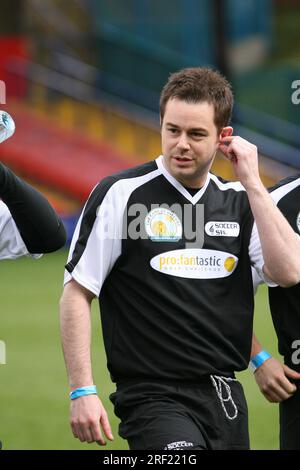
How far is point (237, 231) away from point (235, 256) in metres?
0.13

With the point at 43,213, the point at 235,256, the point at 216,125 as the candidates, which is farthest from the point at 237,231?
the point at 43,213

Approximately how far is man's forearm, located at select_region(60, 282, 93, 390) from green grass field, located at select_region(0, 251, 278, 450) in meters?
3.32

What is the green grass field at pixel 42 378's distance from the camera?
8.80 m

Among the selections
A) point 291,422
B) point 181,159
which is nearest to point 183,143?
point 181,159

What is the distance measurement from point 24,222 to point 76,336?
632 mm

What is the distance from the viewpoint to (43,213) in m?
5.43

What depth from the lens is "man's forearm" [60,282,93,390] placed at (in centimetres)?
512

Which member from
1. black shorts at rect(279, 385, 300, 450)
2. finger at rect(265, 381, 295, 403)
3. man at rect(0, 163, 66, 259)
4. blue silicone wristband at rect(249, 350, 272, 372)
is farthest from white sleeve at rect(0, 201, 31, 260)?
black shorts at rect(279, 385, 300, 450)

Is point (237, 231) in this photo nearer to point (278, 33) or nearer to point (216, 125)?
point (216, 125)

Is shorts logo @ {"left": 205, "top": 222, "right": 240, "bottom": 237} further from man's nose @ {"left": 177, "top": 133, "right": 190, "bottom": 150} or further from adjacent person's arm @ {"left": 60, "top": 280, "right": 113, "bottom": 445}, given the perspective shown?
adjacent person's arm @ {"left": 60, "top": 280, "right": 113, "bottom": 445}

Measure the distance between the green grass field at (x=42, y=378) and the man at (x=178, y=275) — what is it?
3.20 m

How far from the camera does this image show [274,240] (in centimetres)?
534

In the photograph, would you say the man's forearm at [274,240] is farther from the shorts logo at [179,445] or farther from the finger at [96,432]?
the finger at [96,432]

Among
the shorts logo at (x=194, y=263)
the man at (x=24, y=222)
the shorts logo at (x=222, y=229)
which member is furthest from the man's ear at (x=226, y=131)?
the man at (x=24, y=222)
